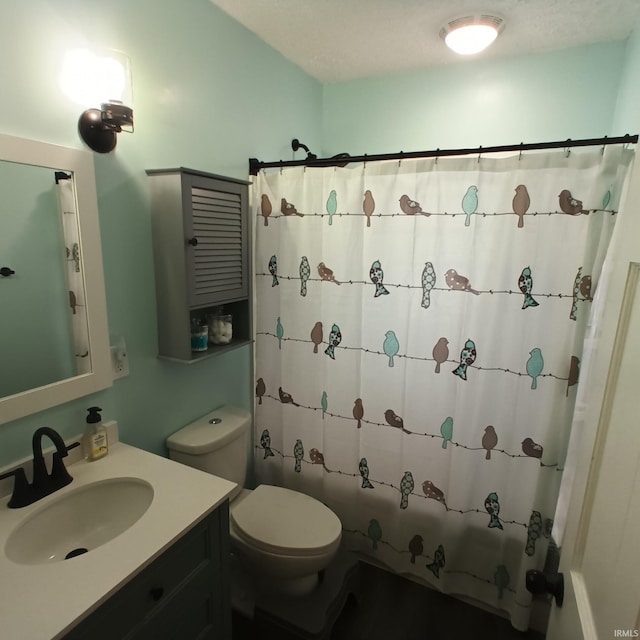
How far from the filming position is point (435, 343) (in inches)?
66.6

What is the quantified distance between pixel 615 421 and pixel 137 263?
4.80ft

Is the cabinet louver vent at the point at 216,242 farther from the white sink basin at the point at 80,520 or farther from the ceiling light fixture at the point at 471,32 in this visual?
the ceiling light fixture at the point at 471,32

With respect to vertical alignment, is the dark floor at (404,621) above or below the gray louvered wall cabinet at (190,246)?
below

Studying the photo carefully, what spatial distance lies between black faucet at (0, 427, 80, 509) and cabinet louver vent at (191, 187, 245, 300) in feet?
2.12

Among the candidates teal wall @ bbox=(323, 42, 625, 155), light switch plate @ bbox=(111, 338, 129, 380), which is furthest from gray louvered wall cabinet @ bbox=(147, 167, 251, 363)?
teal wall @ bbox=(323, 42, 625, 155)

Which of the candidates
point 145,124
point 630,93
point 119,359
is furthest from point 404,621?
point 630,93

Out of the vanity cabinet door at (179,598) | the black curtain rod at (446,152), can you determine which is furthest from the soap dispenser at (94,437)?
the black curtain rod at (446,152)

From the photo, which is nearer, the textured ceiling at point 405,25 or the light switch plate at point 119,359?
the light switch plate at point 119,359

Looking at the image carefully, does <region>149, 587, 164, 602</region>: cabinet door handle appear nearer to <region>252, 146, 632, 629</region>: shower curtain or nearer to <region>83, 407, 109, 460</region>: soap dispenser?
<region>83, 407, 109, 460</region>: soap dispenser

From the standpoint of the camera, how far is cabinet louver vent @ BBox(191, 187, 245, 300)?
1.50 m

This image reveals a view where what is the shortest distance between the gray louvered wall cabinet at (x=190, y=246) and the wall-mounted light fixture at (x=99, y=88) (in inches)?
8.8

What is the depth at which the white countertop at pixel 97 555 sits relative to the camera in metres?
0.81

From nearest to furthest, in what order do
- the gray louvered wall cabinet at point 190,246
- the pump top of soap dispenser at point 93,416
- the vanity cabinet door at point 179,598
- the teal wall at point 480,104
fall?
the vanity cabinet door at point 179,598
the pump top of soap dispenser at point 93,416
the gray louvered wall cabinet at point 190,246
the teal wall at point 480,104

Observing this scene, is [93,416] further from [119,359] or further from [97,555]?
[97,555]
